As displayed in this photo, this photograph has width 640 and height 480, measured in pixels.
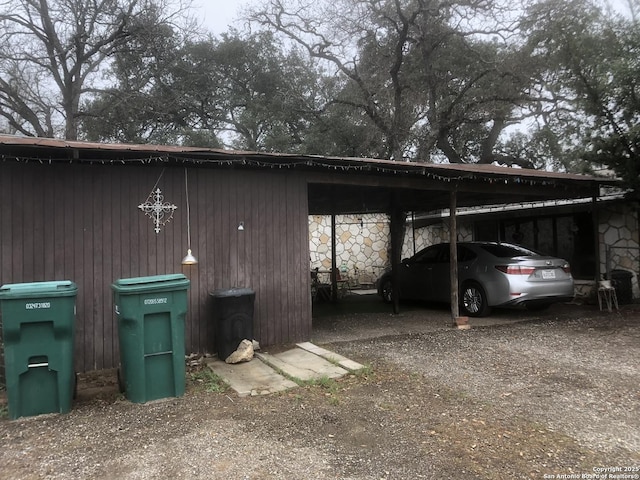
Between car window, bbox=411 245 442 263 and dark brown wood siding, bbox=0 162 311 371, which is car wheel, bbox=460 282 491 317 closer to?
car window, bbox=411 245 442 263

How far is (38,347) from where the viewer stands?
3.97 meters

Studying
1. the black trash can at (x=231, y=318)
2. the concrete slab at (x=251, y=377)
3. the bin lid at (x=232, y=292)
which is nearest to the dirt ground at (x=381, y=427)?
the concrete slab at (x=251, y=377)

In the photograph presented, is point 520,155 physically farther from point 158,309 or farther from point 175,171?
point 158,309

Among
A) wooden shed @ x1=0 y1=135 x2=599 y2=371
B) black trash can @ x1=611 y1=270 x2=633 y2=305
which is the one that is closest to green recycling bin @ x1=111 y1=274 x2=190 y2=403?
wooden shed @ x1=0 y1=135 x2=599 y2=371

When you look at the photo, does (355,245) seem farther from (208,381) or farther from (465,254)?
(208,381)

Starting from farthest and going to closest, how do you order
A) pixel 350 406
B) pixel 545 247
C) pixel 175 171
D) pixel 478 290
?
pixel 545 247 < pixel 478 290 < pixel 175 171 < pixel 350 406

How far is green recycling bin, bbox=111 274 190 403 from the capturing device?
4.28 m

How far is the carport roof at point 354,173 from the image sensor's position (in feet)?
16.8

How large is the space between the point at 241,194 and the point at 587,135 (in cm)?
718

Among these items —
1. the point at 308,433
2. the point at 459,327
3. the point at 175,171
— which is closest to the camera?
the point at 308,433

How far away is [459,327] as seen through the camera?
7629mm

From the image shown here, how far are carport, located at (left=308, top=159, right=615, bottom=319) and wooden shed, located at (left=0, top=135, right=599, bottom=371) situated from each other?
0.04 metres

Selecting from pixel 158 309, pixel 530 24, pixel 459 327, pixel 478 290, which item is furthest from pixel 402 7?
pixel 158 309

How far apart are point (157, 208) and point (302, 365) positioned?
8.64 feet
